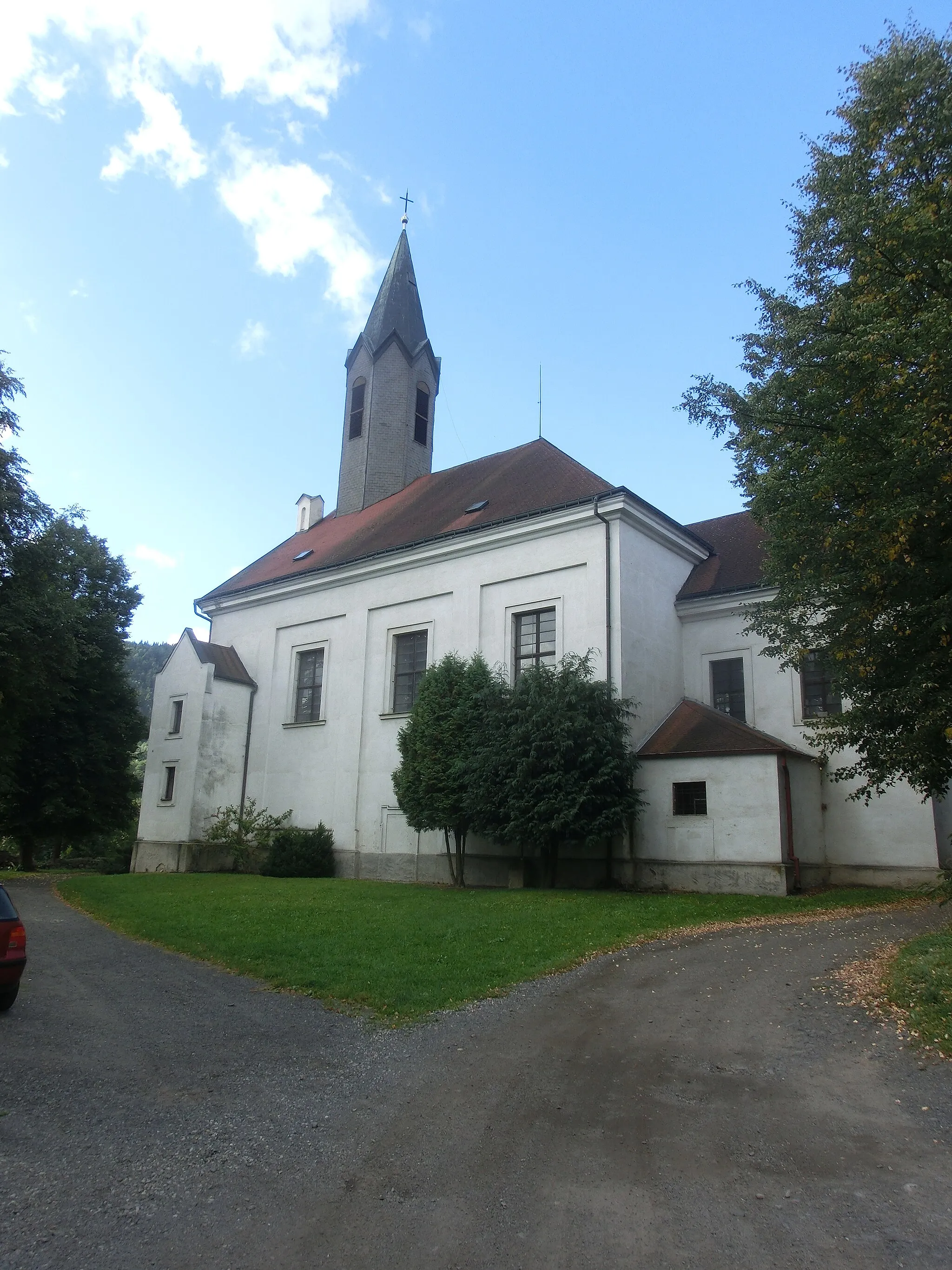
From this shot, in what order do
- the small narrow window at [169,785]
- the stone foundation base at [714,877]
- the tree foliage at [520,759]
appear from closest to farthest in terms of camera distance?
the stone foundation base at [714,877] < the tree foliage at [520,759] < the small narrow window at [169,785]

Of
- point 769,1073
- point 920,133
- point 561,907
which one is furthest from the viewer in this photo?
point 561,907

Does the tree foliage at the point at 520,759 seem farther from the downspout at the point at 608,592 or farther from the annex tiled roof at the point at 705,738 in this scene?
the annex tiled roof at the point at 705,738

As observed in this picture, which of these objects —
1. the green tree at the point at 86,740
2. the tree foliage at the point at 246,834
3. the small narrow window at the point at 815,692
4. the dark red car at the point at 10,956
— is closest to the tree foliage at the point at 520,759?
the small narrow window at the point at 815,692

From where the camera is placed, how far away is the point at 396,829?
995 inches

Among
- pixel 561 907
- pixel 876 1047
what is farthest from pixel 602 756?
pixel 876 1047

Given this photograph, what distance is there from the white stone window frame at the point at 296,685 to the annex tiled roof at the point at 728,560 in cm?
1132

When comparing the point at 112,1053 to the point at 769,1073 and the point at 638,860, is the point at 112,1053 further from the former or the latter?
the point at 638,860

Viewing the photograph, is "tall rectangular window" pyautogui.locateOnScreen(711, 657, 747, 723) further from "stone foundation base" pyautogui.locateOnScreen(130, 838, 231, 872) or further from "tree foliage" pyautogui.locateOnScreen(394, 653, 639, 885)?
"stone foundation base" pyautogui.locateOnScreen(130, 838, 231, 872)

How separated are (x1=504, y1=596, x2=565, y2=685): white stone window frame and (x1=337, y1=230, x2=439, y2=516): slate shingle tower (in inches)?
460

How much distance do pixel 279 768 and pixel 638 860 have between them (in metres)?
13.2

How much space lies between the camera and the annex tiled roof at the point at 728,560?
24578 mm

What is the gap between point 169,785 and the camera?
2975cm

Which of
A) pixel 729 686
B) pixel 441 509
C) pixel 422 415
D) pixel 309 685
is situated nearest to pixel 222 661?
pixel 309 685

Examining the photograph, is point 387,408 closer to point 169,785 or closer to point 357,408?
point 357,408
